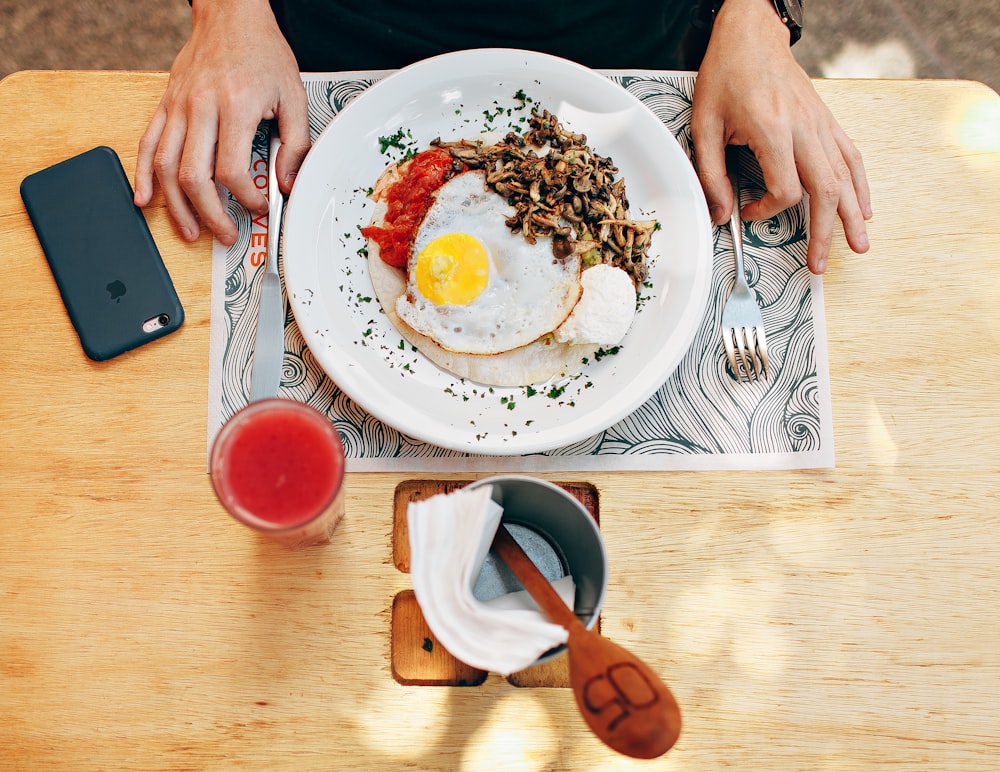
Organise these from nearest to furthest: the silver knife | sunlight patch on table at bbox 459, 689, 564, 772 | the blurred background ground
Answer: sunlight patch on table at bbox 459, 689, 564, 772 < the silver knife < the blurred background ground

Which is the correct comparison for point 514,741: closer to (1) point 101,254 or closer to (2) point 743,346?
(2) point 743,346

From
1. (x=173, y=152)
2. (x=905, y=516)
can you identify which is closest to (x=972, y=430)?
(x=905, y=516)

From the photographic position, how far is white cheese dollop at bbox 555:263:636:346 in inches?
53.6

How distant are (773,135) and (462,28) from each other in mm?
707

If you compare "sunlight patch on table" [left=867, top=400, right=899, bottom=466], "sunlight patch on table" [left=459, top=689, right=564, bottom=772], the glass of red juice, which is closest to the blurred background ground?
"sunlight patch on table" [left=867, top=400, right=899, bottom=466]

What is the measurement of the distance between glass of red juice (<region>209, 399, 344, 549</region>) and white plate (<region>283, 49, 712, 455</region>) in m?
0.16

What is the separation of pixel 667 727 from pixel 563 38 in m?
1.39

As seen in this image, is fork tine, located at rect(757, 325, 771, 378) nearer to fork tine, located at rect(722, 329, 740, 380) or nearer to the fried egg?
fork tine, located at rect(722, 329, 740, 380)

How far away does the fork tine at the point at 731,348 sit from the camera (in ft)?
4.71

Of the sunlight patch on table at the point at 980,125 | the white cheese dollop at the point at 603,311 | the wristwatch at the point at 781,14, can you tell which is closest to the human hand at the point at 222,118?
the white cheese dollop at the point at 603,311

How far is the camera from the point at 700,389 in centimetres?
144

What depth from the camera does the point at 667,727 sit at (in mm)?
859

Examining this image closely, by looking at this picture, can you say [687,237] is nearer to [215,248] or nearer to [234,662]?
[215,248]

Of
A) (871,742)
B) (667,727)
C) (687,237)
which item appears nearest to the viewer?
(667,727)
